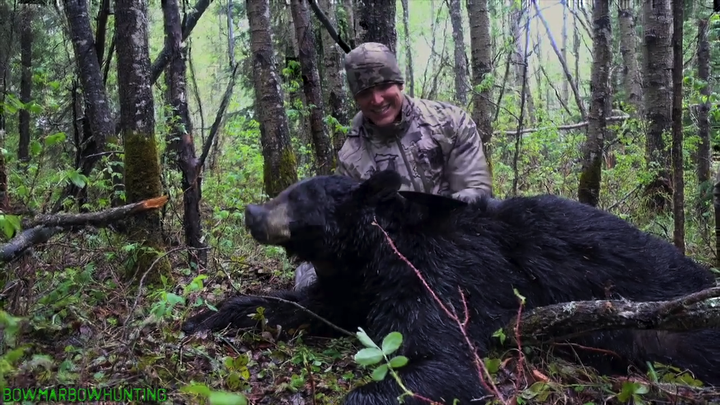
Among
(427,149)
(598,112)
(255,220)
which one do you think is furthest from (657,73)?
(255,220)

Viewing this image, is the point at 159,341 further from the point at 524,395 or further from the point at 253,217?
the point at 524,395

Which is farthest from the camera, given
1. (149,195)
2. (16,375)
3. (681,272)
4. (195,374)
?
(149,195)

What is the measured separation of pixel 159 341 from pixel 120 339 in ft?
0.89

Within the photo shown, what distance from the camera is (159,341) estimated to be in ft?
11.2

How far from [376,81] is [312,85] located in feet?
8.94

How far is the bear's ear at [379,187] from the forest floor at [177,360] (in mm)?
1048

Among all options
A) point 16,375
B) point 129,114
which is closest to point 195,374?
point 16,375

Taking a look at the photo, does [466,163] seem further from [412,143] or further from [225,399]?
[225,399]

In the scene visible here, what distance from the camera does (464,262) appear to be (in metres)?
3.63

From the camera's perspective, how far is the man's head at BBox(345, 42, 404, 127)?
4840 millimetres

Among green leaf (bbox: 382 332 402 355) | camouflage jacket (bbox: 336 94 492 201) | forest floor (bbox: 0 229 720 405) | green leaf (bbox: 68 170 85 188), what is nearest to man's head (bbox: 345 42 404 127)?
camouflage jacket (bbox: 336 94 492 201)

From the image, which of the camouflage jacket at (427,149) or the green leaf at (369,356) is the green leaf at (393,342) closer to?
the green leaf at (369,356)

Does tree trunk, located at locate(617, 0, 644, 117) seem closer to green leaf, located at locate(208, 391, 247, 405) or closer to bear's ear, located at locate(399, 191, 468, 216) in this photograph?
bear's ear, located at locate(399, 191, 468, 216)


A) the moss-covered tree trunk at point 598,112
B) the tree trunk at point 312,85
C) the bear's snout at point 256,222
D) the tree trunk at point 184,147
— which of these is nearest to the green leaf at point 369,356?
the bear's snout at point 256,222
